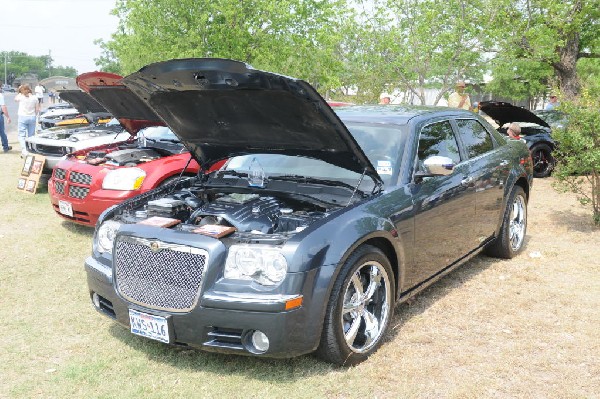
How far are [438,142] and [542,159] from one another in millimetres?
8052

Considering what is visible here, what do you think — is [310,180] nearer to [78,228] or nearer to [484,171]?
[484,171]

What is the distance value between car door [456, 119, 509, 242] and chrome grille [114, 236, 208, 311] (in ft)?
8.93

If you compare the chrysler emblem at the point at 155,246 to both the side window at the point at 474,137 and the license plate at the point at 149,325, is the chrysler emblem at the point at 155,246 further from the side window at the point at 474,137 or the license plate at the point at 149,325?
the side window at the point at 474,137

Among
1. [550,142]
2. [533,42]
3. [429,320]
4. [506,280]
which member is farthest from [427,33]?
[429,320]

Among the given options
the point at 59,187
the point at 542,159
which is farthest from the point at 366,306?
the point at 542,159

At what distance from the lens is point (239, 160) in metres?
4.72

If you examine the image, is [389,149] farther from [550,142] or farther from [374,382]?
[550,142]

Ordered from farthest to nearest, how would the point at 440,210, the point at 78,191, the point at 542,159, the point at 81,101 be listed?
1. the point at 542,159
2. the point at 81,101
3. the point at 78,191
4. the point at 440,210

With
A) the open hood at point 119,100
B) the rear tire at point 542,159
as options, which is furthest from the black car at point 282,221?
the rear tire at point 542,159

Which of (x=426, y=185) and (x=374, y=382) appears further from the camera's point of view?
(x=426, y=185)

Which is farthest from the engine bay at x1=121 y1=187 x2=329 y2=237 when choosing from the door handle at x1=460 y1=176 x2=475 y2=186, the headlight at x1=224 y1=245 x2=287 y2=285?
the door handle at x1=460 y1=176 x2=475 y2=186

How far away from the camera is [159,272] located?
3.32 m

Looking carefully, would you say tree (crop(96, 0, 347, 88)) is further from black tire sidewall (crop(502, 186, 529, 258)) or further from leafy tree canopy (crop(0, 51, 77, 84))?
leafy tree canopy (crop(0, 51, 77, 84))

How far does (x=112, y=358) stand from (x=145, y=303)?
58 centimetres
